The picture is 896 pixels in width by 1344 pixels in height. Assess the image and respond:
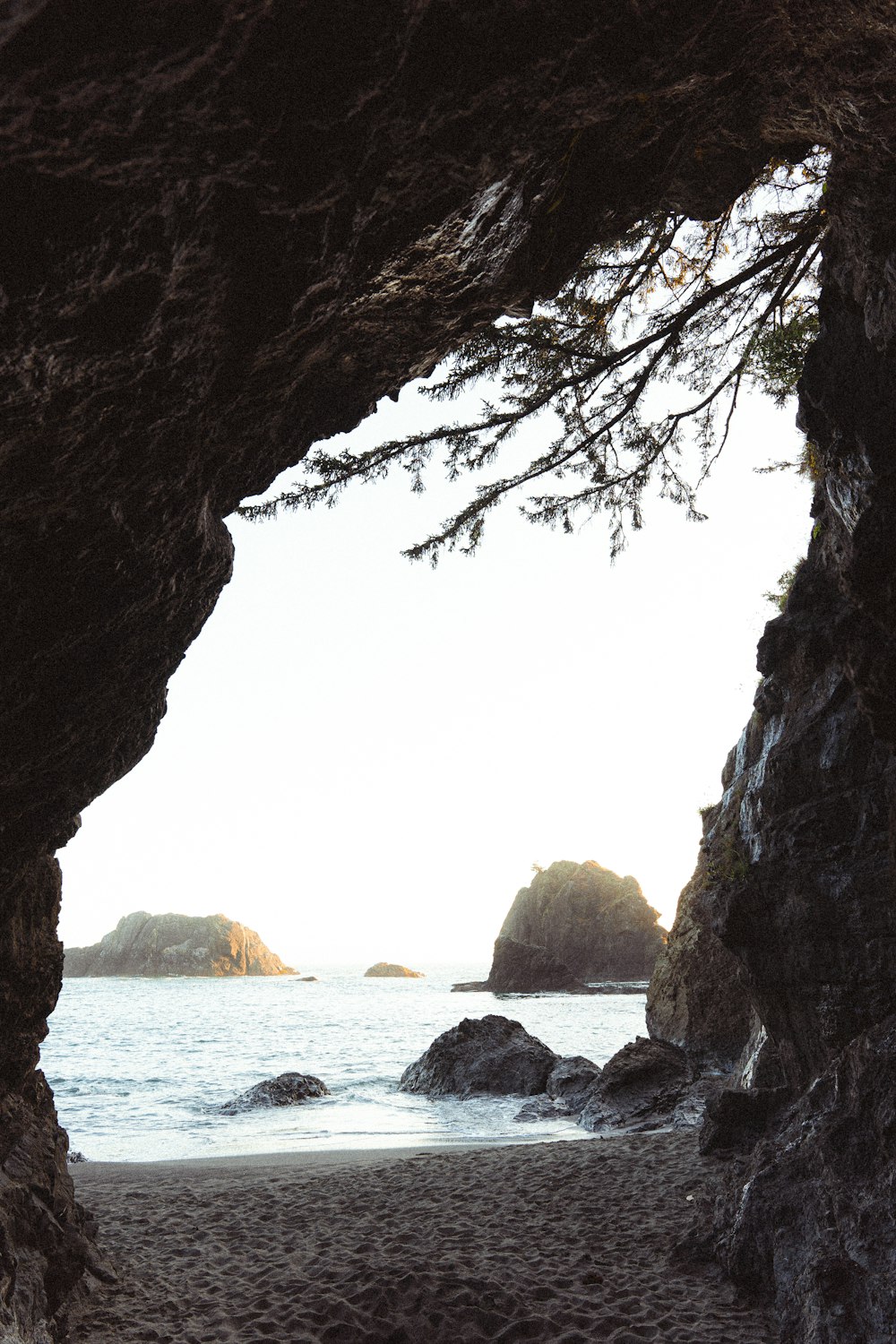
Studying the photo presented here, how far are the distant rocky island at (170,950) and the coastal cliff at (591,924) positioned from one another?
5380cm

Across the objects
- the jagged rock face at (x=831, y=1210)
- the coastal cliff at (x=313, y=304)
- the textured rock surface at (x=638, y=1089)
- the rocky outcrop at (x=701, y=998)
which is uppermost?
the coastal cliff at (x=313, y=304)

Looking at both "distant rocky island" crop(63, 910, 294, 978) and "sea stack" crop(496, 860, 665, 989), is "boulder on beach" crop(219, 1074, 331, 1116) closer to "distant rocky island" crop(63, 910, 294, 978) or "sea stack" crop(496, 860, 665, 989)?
"sea stack" crop(496, 860, 665, 989)

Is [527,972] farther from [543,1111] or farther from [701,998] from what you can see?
[543,1111]

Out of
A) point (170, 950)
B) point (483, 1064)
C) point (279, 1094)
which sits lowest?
point (170, 950)

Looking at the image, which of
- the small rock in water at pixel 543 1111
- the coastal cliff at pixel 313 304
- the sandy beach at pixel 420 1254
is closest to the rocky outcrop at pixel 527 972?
the small rock in water at pixel 543 1111

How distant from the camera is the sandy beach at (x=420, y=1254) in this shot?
13.5ft

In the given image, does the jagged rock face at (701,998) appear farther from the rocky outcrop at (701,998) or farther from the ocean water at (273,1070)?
the ocean water at (273,1070)

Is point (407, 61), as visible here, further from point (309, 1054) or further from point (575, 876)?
point (575, 876)

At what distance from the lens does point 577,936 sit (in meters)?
56.1

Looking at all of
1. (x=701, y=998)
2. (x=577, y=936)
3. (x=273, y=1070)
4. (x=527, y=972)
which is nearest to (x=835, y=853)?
(x=701, y=998)

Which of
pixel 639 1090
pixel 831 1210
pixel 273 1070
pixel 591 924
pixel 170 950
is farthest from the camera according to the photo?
pixel 170 950

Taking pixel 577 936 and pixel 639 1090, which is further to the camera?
pixel 577 936

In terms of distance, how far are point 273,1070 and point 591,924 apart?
1614 inches

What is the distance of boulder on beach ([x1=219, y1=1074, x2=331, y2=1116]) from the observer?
1358cm
